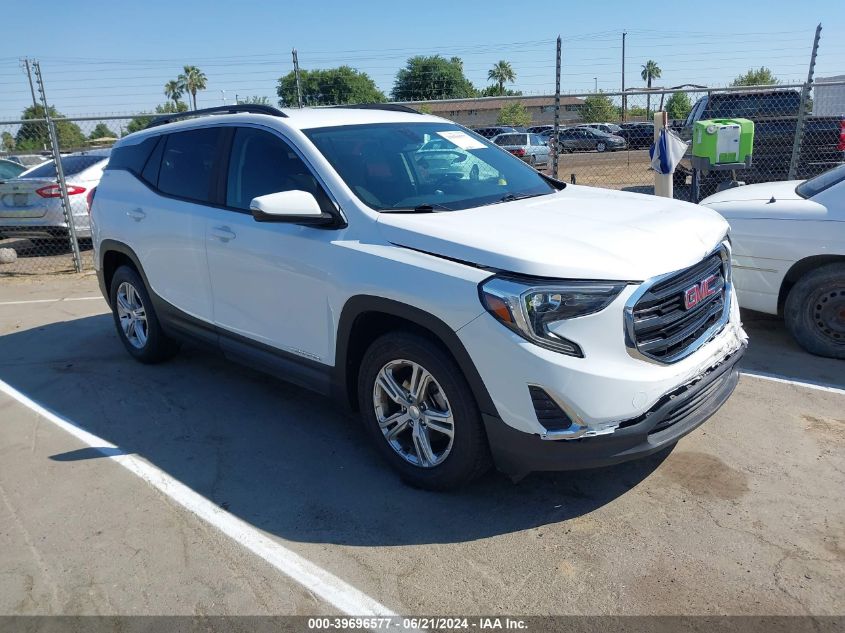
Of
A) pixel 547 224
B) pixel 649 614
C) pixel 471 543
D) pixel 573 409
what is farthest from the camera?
pixel 547 224

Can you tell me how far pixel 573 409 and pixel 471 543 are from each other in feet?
2.64

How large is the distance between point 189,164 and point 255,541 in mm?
2809

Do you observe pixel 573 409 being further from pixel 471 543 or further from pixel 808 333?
pixel 808 333

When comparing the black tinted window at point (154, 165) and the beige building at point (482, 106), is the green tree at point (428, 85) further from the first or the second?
the black tinted window at point (154, 165)

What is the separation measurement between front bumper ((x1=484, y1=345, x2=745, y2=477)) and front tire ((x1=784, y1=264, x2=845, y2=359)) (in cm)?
245

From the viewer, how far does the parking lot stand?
2824 mm

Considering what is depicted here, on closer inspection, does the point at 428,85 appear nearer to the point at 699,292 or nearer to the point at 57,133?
the point at 57,133

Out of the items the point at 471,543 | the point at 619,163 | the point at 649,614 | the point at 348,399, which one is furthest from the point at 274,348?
the point at 619,163

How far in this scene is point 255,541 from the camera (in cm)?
325

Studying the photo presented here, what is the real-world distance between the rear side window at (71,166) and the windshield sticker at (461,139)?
28.0ft

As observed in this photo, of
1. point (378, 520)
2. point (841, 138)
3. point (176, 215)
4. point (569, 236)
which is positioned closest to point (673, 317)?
point (569, 236)

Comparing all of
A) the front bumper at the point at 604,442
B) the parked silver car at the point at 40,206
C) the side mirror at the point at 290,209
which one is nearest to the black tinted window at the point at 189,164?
the side mirror at the point at 290,209

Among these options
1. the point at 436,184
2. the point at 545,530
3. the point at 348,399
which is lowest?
the point at 545,530

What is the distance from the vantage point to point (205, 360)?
19.1 feet
